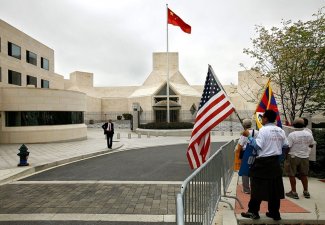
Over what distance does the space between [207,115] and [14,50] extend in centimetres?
2813

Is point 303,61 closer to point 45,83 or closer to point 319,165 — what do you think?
point 319,165

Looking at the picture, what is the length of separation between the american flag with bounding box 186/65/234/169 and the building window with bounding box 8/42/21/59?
1070 inches

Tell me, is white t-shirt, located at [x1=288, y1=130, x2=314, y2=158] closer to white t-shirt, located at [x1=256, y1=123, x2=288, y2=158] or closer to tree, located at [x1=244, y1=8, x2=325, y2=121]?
white t-shirt, located at [x1=256, y1=123, x2=288, y2=158]

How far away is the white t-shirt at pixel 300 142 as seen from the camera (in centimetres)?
597

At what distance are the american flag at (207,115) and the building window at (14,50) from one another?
27.2 m

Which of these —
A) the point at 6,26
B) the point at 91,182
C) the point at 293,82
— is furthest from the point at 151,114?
the point at 91,182

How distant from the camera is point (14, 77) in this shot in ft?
88.9

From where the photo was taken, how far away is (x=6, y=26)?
2592 centimetres

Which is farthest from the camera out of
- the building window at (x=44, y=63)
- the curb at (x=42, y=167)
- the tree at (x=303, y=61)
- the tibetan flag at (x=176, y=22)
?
the building window at (x=44, y=63)

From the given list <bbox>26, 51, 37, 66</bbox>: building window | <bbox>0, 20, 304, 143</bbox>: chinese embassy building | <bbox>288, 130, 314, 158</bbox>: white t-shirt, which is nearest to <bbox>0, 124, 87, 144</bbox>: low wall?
<bbox>0, 20, 304, 143</bbox>: chinese embassy building

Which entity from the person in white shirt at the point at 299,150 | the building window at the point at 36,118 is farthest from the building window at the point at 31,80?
the person in white shirt at the point at 299,150

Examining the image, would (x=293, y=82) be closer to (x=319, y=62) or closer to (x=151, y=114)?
(x=319, y=62)

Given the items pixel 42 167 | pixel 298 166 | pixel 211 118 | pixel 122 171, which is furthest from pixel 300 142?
pixel 42 167

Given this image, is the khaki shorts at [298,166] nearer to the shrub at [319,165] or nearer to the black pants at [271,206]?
the black pants at [271,206]
